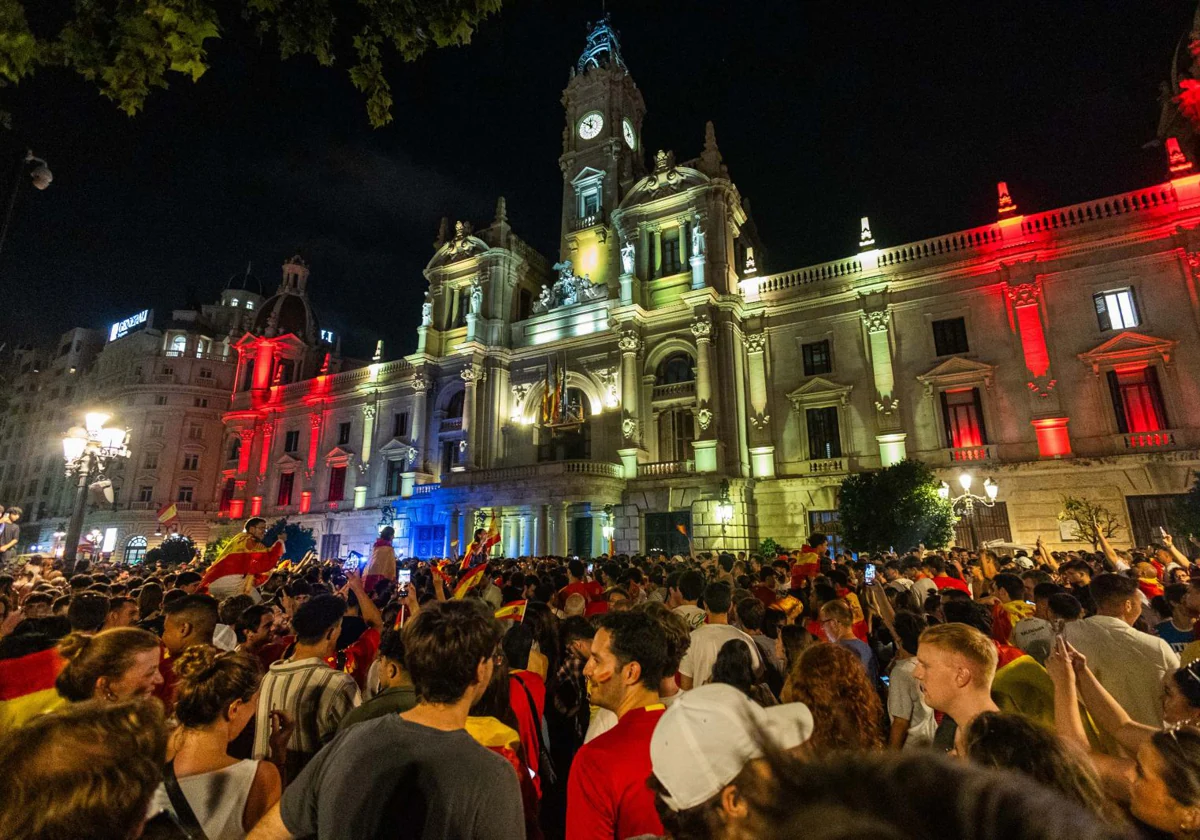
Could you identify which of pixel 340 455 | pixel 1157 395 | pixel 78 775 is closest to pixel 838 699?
pixel 78 775

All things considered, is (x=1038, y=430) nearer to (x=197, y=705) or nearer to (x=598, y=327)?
(x=598, y=327)

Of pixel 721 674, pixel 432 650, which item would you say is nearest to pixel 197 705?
pixel 432 650

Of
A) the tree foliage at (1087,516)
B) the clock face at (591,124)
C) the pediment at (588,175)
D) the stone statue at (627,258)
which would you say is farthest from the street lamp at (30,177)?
the clock face at (591,124)

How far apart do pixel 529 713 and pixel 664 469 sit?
854 inches

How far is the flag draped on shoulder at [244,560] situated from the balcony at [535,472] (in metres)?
17.1

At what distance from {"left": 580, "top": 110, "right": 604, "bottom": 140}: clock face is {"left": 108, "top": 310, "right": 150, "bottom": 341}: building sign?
4110 centimetres

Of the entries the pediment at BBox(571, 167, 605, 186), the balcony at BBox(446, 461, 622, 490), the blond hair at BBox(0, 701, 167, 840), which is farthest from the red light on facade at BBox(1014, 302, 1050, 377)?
the blond hair at BBox(0, 701, 167, 840)

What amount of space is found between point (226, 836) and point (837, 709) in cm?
252

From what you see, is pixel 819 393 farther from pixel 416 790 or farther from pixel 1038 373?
pixel 416 790

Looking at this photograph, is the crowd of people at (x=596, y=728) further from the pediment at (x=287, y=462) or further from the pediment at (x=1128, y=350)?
the pediment at (x=287, y=462)

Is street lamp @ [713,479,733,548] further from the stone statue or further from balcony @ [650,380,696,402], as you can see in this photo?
the stone statue

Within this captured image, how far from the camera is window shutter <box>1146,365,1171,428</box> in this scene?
18.8 m

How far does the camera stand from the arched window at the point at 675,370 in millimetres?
26891

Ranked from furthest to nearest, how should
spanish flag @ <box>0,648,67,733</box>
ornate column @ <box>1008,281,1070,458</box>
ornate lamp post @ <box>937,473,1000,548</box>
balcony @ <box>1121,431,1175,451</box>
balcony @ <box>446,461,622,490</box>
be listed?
balcony @ <box>446,461,622,490</box> < ornate column @ <box>1008,281,1070,458</box> < ornate lamp post @ <box>937,473,1000,548</box> < balcony @ <box>1121,431,1175,451</box> < spanish flag @ <box>0,648,67,733</box>
